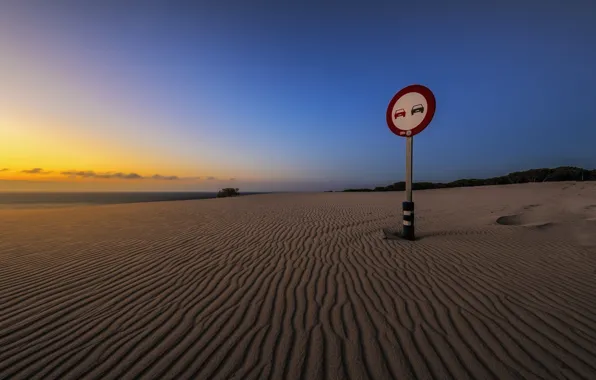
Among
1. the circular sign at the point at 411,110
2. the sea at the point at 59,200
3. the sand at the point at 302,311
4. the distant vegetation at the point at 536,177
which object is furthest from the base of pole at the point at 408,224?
the distant vegetation at the point at 536,177

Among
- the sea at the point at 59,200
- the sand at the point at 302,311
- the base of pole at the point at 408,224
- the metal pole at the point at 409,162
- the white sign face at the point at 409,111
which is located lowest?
the sea at the point at 59,200

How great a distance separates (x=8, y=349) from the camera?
90.5 inches

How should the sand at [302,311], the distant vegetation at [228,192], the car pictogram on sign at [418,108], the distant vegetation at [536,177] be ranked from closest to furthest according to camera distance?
1. the sand at [302,311]
2. the car pictogram on sign at [418,108]
3. the distant vegetation at [536,177]
4. the distant vegetation at [228,192]

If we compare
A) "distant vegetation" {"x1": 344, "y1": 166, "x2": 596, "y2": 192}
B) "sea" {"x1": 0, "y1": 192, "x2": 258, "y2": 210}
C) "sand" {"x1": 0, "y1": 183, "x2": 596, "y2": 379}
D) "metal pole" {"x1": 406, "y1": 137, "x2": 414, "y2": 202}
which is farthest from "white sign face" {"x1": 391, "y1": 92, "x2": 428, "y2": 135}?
"distant vegetation" {"x1": 344, "y1": 166, "x2": 596, "y2": 192}

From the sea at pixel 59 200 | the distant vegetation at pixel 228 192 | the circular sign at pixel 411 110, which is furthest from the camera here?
the distant vegetation at pixel 228 192

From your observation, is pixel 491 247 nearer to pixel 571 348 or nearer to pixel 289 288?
pixel 571 348

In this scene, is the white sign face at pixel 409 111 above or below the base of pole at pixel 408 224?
above

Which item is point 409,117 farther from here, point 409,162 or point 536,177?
point 536,177

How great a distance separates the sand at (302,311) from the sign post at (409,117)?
3.12 ft

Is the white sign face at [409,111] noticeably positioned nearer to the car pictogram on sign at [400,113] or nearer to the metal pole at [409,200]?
the car pictogram on sign at [400,113]

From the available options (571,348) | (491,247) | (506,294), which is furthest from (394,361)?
(491,247)

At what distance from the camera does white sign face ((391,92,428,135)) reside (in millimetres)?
5859

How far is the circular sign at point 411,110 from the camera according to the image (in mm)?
5738

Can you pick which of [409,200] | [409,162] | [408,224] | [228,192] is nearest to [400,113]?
[409,162]
